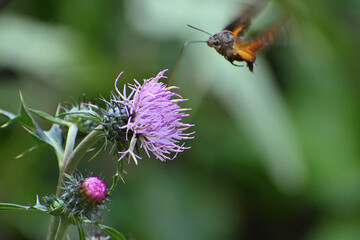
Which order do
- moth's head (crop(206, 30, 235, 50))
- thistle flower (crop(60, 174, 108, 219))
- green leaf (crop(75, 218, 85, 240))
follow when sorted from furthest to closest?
1. moth's head (crop(206, 30, 235, 50))
2. thistle flower (crop(60, 174, 108, 219))
3. green leaf (crop(75, 218, 85, 240))

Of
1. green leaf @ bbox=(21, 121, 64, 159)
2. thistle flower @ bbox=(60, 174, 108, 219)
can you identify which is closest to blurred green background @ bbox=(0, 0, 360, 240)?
green leaf @ bbox=(21, 121, 64, 159)

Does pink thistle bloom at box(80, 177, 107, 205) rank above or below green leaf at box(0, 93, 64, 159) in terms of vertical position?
below

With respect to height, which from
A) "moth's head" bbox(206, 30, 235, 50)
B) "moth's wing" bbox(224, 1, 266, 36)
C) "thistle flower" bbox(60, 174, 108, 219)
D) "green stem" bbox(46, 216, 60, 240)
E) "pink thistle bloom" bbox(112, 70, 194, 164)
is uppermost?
A: "moth's wing" bbox(224, 1, 266, 36)

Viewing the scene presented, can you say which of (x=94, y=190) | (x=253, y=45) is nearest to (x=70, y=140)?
(x=94, y=190)

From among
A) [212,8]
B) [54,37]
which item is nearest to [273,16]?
[212,8]

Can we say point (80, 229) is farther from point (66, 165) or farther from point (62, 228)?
point (66, 165)

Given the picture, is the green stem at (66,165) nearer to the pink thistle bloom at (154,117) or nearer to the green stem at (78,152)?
the green stem at (78,152)

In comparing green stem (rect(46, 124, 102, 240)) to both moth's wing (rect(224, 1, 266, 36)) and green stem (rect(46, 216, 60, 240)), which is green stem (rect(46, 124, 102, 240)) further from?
moth's wing (rect(224, 1, 266, 36))

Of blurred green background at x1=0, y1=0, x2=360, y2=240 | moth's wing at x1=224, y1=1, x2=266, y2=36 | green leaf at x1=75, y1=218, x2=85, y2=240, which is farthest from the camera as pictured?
blurred green background at x1=0, y1=0, x2=360, y2=240
